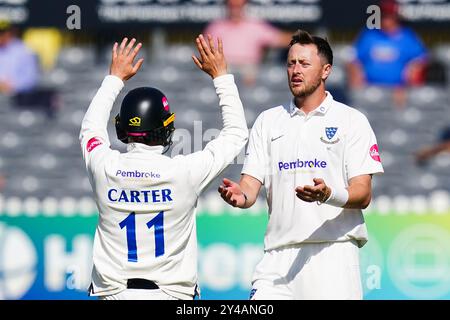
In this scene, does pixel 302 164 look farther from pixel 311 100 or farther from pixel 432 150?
pixel 432 150

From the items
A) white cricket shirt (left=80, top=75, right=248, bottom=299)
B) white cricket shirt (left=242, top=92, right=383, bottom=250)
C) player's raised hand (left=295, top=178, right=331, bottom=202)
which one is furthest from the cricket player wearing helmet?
white cricket shirt (left=242, top=92, right=383, bottom=250)

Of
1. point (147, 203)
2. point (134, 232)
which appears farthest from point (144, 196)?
point (134, 232)

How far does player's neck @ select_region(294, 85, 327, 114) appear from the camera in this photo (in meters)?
7.03

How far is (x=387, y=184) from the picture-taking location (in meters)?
11.8

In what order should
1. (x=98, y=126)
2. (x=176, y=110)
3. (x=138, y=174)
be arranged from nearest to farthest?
(x=138, y=174) → (x=98, y=126) → (x=176, y=110)

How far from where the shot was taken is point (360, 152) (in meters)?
6.80

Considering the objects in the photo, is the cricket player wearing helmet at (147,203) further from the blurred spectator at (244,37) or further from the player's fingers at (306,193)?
the blurred spectator at (244,37)

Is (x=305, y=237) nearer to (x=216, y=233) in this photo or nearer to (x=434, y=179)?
(x=216, y=233)

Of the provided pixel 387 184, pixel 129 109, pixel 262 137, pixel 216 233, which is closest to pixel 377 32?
pixel 387 184

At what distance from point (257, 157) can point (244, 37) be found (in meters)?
5.28

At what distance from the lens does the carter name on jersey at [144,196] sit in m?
6.15

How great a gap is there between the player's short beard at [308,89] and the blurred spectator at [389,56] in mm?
5171

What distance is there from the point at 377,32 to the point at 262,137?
17.6ft

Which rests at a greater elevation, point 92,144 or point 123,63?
point 123,63
